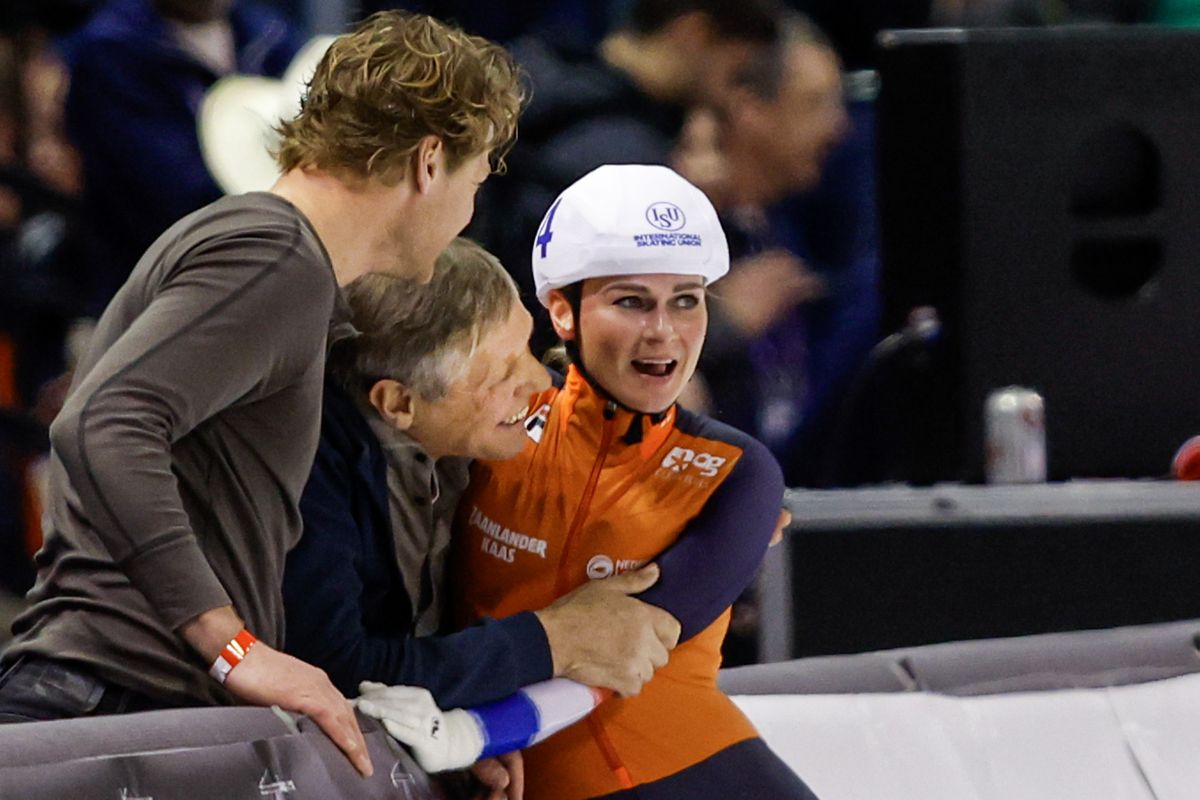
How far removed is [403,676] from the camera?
185 centimetres

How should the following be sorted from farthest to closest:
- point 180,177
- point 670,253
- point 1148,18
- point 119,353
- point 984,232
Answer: point 1148,18
point 180,177
point 984,232
point 670,253
point 119,353

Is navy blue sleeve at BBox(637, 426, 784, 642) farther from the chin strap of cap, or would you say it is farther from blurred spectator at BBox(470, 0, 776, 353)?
blurred spectator at BBox(470, 0, 776, 353)

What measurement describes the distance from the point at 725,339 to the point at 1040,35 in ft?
3.07

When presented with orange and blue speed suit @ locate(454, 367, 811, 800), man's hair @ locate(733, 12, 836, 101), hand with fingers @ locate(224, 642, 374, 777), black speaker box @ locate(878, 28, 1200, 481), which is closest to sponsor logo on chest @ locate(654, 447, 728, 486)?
orange and blue speed suit @ locate(454, 367, 811, 800)

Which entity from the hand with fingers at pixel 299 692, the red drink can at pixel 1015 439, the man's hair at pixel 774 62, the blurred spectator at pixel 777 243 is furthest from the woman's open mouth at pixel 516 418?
the man's hair at pixel 774 62

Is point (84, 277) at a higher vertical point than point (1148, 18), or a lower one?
lower

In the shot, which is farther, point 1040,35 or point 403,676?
point 1040,35

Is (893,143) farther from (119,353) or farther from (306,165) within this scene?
(119,353)

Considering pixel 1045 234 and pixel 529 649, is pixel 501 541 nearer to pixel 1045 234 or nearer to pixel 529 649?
pixel 529 649

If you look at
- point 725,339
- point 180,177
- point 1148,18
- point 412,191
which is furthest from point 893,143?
point 412,191

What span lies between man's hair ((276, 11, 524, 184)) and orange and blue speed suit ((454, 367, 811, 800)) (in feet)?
1.15

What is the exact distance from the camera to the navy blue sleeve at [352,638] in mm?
1830

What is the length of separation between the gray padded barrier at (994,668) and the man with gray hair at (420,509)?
Answer: 60 cm

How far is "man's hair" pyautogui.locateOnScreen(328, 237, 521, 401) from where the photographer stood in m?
1.93
